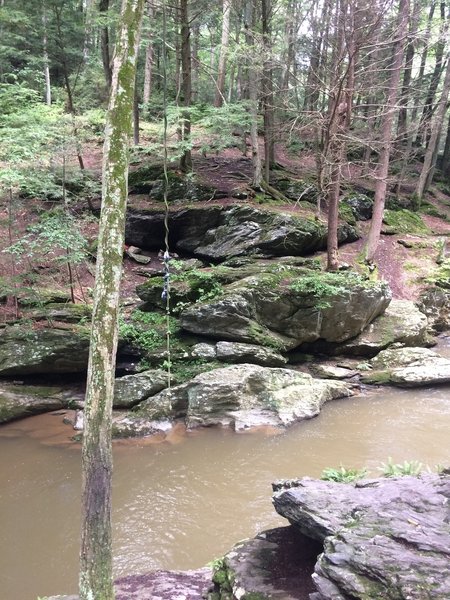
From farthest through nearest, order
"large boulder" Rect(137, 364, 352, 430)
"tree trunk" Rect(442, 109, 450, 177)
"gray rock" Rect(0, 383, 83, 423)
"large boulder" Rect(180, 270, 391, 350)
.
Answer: "tree trunk" Rect(442, 109, 450, 177)
"large boulder" Rect(180, 270, 391, 350)
"gray rock" Rect(0, 383, 83, 423)
"large boulder" Rect(137, 364, 352, 430)

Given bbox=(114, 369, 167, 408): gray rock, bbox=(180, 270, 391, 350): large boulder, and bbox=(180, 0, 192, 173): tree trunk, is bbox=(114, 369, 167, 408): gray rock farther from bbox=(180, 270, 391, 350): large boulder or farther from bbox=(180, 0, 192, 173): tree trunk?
bbox=(180, 0, 192, 173): tree trunk

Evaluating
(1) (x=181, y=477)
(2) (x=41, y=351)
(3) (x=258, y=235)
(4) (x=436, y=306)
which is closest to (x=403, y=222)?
(4) (x=436, y=306)

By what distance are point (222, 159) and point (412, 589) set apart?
19.2m

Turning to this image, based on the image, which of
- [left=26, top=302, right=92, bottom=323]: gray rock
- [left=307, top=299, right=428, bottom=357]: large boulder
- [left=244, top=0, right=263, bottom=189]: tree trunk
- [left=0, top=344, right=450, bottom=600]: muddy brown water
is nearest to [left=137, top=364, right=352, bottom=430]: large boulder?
[left=0, top=344, right=450, bottom=600]: muddy brown water

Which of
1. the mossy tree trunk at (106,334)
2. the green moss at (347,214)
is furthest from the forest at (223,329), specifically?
the green moss at (347,214)

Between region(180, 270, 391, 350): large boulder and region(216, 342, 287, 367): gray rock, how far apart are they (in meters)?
0.24

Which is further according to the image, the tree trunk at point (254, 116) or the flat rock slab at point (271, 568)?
the tree trunk at point (254, 116)

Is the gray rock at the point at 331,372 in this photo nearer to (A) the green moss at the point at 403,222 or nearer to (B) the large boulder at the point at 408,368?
(B) the large boulder at the point at 408,368

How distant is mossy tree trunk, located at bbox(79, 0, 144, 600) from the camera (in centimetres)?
388

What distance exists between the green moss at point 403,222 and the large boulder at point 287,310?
8.02m

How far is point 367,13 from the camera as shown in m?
11.0

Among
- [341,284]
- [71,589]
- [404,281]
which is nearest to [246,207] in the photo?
[341,284]

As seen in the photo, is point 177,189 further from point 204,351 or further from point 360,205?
point 360,205

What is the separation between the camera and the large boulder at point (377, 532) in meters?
3.04
